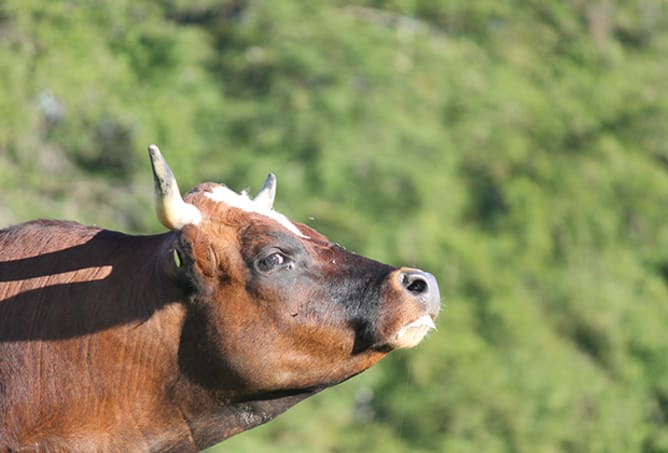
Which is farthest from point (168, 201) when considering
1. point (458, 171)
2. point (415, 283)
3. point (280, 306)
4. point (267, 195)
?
point (458, 171)

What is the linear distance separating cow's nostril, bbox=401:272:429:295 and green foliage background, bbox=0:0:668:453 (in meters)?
15.5

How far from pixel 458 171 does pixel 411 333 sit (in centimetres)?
2594

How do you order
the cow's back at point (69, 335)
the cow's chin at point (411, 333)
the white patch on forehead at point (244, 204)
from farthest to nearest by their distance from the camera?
the white patch on forehead at point (244, 204) → the cow's chin at point (411, 333) → the cow's back at point (69, 335)

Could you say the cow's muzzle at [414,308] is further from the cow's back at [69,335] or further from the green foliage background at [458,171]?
the green foliage background at [458,171]

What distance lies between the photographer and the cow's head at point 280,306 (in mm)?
5703

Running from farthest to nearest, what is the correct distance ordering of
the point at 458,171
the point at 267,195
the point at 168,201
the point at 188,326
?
the point at 458,171 → the point at 267,195 → the point at 188,326 → the point at 168,201

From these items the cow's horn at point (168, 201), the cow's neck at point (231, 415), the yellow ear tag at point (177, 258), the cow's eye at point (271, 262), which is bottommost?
the cow's neck at point (231, 415)

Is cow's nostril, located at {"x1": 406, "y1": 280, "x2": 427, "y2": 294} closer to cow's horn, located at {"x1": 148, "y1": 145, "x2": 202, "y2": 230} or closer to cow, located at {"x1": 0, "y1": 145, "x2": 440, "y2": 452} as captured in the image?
cow, located at {"x1": 0, "y1": 145, "x2": 440, "y2": 452}

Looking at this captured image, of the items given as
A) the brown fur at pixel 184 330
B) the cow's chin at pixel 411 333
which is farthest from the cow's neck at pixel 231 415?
the cow's chin at pixel 411 333

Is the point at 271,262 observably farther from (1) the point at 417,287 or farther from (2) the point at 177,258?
(1) the point at 417,287

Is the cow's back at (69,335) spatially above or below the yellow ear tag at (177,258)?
below

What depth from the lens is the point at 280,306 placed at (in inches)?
227

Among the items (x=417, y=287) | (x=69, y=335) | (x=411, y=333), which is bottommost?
(x=69, y=335)

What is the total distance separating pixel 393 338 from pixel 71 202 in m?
14.6
